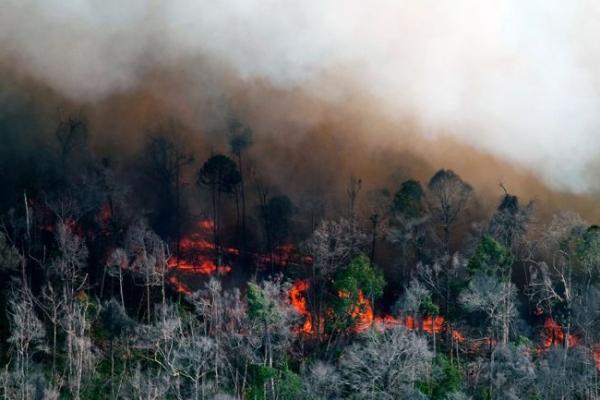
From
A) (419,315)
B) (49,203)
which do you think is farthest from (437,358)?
(49,203)

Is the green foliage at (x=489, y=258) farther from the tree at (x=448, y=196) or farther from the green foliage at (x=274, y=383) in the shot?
the green foliage at (x=274, y=383)

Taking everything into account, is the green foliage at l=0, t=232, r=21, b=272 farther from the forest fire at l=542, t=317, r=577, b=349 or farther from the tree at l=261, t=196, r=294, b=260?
the forest fire at l=542, t=317, r=577, b=349

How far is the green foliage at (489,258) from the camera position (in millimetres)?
64250

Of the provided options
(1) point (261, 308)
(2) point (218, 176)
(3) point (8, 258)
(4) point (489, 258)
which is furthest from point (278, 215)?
(3) point (8, 258)

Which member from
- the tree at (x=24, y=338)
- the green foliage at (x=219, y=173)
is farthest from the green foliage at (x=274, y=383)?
the green foliage at (x=219, y=173)

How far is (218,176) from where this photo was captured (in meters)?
79.1

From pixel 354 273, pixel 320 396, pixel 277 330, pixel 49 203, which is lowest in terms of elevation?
pixel 320 396

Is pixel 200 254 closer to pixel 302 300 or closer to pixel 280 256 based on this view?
pixel 280 256

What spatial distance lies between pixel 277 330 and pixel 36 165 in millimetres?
34165

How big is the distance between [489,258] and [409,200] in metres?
11.0

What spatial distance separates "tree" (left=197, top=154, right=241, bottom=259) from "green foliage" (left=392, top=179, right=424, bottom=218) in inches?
698

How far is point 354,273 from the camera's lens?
214 feet

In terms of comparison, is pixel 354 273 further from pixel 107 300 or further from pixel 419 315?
pixel 107 300

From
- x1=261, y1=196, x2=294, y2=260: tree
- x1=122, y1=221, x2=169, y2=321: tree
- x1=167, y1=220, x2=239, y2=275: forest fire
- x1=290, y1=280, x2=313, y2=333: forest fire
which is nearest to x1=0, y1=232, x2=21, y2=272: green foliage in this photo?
x1=122, y1=221, x2=169, y2=321: tree
